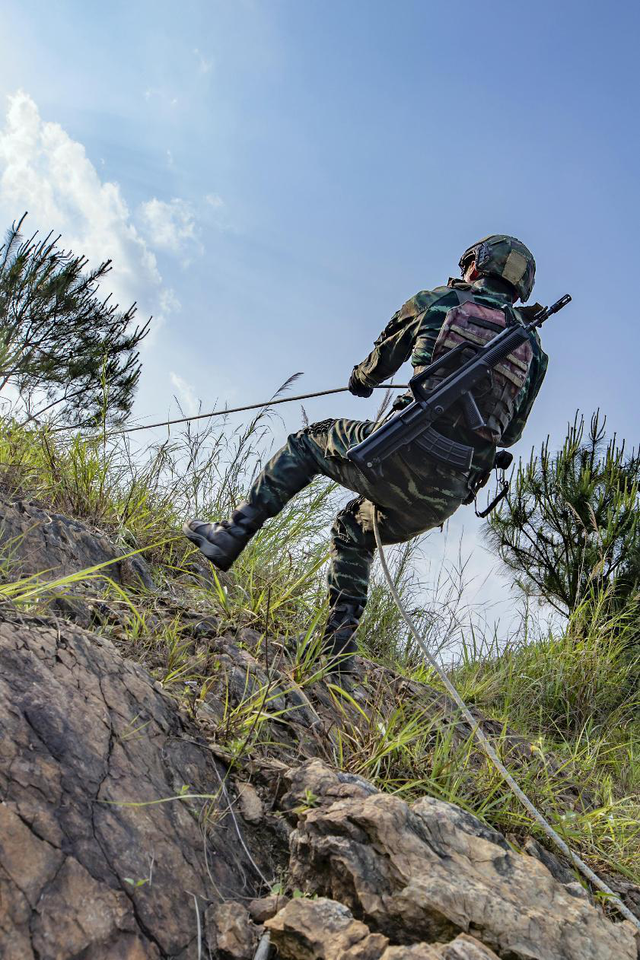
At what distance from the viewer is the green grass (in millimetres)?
2201

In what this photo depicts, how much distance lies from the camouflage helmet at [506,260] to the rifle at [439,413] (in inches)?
17.6

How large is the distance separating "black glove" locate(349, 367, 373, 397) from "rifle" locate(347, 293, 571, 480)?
498 millimetres

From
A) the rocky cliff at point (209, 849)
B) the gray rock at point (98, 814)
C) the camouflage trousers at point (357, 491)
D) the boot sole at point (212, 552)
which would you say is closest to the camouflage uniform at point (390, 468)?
the camouflage trousers at point (357, 491)

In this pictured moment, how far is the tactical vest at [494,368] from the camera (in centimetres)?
279

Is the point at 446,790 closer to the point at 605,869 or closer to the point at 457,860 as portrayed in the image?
the point at 457,860

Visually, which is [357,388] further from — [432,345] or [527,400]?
[527,400]

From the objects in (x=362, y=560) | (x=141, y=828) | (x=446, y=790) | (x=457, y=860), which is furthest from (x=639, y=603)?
(x=141, y=828)

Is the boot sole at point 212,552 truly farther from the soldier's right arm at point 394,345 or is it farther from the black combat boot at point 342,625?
the soldier's right arm at point 394,345

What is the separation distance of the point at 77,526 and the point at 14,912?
7.47ft

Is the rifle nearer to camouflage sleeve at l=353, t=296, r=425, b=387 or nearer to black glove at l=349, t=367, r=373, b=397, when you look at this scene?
camouflage sleeve at l=353, t=296, r=425, b=387

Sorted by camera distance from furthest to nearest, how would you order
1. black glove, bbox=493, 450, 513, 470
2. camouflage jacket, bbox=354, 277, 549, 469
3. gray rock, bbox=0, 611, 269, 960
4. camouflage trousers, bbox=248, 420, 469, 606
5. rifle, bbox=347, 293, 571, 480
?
black glove, bbox=493, 450, 513, 470 < camouflage jacket, bbox=354, 277, 549, 469 < camouflage trousers, bbox=248, 420, 469, 606 < rifle, bbox=347, 293, 571, 480 < gray rock, bbox=0, 611, 269, 960

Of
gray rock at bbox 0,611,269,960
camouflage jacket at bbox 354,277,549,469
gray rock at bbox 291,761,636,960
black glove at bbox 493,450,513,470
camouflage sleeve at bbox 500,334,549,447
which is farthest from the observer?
camouflage sleeve at bbox 500,334,549,447

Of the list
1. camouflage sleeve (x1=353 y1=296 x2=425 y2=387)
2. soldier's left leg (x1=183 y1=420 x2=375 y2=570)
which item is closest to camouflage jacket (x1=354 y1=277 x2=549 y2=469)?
camouflage sleeve (x1=353 y1=296 x2=425 y2=387)

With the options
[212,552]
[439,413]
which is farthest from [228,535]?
[439,413]
